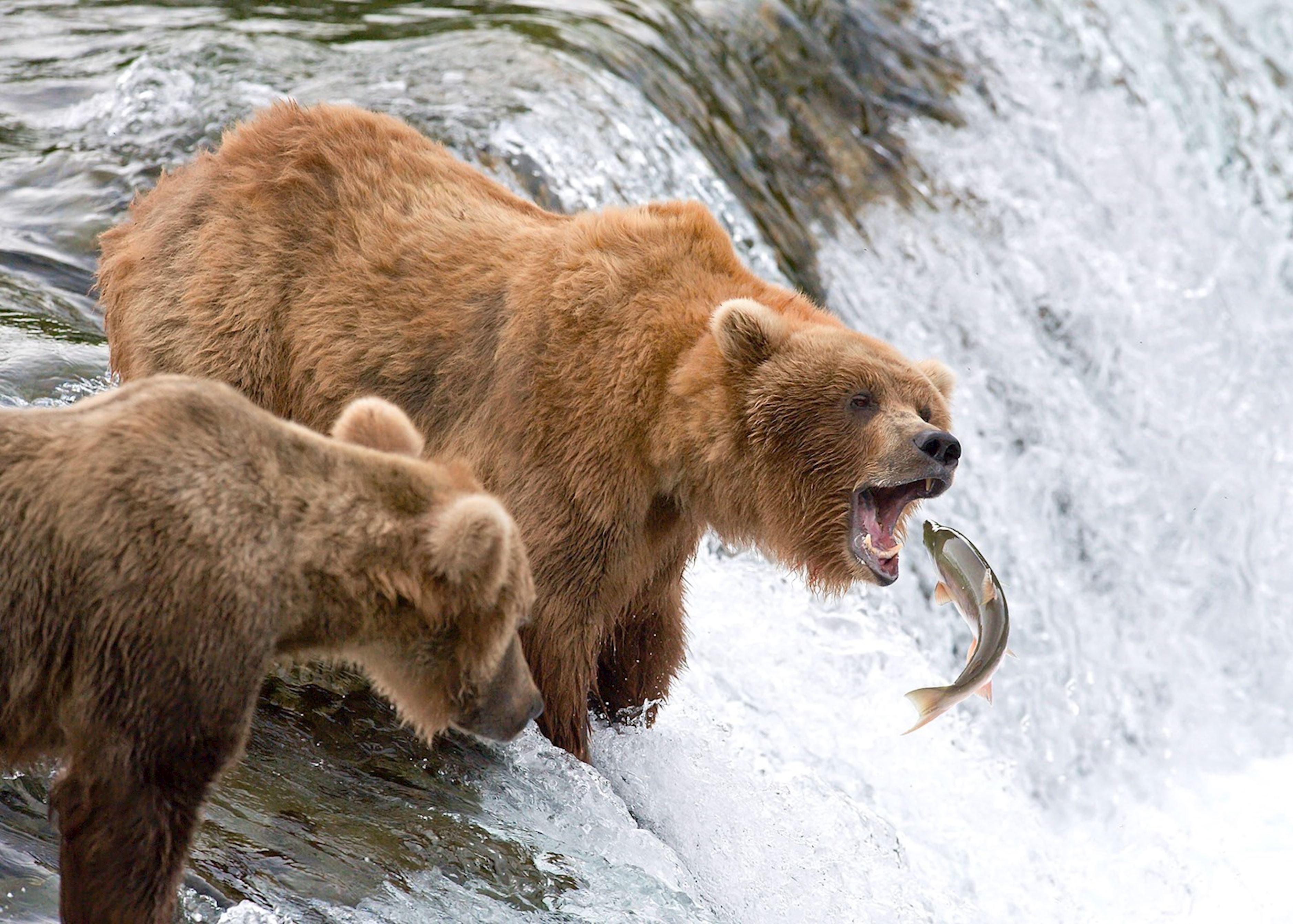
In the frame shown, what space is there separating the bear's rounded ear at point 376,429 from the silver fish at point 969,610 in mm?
1907

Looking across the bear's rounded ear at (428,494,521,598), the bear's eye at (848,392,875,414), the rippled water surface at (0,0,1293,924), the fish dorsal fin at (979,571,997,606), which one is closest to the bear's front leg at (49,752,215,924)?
the rippled water surface at (0,0,1293,924)

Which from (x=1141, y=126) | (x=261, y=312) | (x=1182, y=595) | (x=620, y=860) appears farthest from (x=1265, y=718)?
(x=261, y=312)

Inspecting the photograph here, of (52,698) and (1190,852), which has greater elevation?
(52,698)

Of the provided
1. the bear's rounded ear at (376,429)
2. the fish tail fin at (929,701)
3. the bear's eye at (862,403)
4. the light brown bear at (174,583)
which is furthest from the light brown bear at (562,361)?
the light brown bear at (174,583)

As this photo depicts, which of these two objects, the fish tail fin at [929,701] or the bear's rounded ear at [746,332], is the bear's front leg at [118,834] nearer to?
the bear's rounded ear at [746,332]

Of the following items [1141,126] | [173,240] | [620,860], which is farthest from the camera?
[1141,126]

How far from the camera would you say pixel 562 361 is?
573 centimetres

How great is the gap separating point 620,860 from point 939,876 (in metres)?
2.69

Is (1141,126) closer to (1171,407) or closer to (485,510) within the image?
(1171,407)

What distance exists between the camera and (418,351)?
19.7 ft

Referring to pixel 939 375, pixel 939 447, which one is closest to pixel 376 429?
pixel 939 447

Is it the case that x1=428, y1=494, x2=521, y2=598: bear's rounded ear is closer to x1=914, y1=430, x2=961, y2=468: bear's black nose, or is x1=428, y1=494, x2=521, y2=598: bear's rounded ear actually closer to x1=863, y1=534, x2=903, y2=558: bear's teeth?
x1=914, y1=430, x2=961, y2=468: bear's black nose

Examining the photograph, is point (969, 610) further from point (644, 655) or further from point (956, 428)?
point (956, 428)

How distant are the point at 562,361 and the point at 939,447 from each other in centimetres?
139
